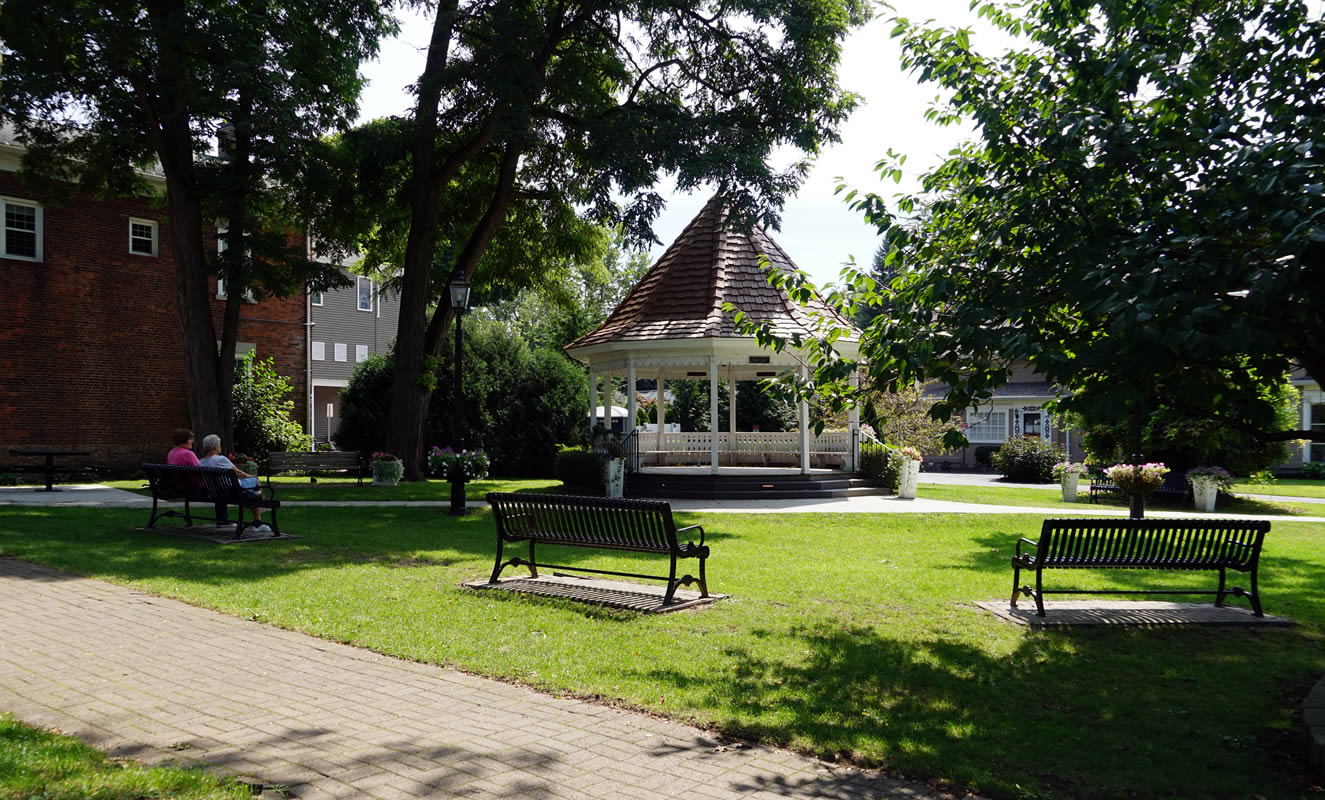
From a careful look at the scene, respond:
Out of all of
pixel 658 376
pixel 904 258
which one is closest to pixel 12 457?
pixel 658 376

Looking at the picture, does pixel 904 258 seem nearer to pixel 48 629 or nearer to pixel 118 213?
pixel 48 629

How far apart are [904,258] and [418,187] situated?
17.2 m

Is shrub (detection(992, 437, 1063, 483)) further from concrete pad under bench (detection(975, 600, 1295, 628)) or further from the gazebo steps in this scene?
concrete pad under bench (detection(975, 600, 1295, 628))

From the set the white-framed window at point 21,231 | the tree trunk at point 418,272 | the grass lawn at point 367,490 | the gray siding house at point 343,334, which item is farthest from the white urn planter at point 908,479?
the gray siding house at point 343,334

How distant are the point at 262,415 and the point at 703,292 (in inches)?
535

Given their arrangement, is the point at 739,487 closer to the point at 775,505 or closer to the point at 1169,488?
the point at 775,505

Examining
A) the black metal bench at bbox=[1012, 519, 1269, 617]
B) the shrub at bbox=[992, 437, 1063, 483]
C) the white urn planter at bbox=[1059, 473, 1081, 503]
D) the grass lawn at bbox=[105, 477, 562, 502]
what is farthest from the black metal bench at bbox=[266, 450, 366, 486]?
the shrub at bbox=[992, 437, 1063, 483]

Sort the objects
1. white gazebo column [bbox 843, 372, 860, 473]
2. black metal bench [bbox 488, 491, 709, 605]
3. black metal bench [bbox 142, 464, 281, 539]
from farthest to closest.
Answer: white gazebo column [bbox 843, 372, 860, 473], black metal bench [bbox 142, 464, 281, 539], black metal bench [bbox 488, 491, 709, 605]

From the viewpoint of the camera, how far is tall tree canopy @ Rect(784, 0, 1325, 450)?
4828 millimetres

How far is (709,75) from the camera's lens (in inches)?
866

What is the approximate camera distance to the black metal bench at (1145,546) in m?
8.30

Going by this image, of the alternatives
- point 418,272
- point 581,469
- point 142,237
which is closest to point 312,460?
point 418,272

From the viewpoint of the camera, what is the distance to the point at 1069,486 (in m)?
22.7

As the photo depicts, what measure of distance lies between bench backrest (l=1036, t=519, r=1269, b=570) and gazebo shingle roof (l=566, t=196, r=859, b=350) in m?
12.3
